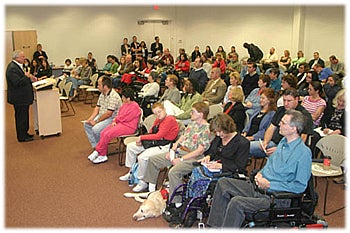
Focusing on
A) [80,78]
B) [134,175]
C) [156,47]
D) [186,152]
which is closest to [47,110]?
[134,175]

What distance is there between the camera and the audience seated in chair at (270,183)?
9.42 ft

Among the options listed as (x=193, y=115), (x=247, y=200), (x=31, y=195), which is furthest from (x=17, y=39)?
(x=247, y=200)

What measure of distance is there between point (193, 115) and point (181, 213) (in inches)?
37.3

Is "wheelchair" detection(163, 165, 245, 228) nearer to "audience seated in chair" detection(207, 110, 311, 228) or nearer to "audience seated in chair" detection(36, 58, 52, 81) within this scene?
"audience seated in chair" detection(207, 110, 311, 228)

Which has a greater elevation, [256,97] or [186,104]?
[256,97]

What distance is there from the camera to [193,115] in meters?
4.02

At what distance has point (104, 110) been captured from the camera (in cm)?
564

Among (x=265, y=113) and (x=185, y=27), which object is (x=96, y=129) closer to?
(x=265, y=113)

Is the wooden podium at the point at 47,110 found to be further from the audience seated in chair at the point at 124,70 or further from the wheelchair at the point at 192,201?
the wheelchair at the point at 192,201

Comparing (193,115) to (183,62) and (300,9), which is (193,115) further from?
(300,9)

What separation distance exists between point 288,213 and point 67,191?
2480 millimetres

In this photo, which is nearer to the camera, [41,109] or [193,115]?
[193,115]

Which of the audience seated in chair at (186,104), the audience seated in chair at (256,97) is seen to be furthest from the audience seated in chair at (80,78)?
the audience seated in chair at (256,97)

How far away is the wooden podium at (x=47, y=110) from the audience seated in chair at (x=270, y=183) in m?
4.02
